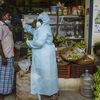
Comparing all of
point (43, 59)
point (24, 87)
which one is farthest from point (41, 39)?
point (24, 87)

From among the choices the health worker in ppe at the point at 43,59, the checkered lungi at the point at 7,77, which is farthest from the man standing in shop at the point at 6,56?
the health worker in ppe at the point at 43,59

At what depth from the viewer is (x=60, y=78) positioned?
923 cm

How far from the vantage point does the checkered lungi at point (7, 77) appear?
8.43m

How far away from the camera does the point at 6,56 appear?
833cm

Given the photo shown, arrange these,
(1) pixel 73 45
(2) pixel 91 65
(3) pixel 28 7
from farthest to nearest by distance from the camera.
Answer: (3) pixel 28 7, (1) pixel 73 45, (2) pixel 91 65

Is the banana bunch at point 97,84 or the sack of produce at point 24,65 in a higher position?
the sack of produce at point 24,65

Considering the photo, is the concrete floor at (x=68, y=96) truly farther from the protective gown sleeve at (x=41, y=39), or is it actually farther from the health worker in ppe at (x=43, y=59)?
the protective gown sleeve at (x=41, y=39)

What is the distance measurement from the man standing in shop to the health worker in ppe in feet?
1.38

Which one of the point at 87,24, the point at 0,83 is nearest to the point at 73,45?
the point at 87,24

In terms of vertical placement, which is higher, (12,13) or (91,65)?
(12,13)

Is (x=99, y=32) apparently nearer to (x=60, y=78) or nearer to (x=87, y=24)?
(x=87, y=24)

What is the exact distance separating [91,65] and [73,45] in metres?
0.95

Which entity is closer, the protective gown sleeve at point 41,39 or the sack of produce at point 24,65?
the protective gown sleeve at point 41,39

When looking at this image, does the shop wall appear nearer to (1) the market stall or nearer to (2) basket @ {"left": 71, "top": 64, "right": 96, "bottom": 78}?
(1) the market stall
